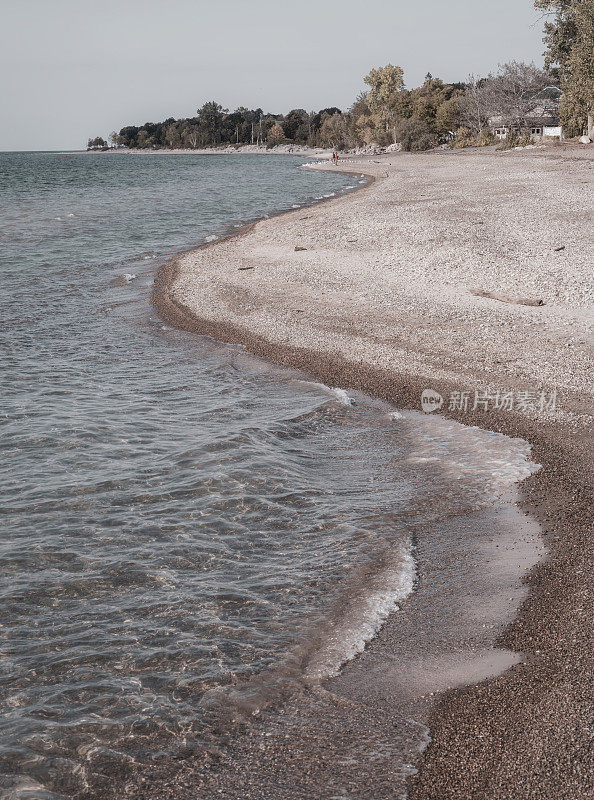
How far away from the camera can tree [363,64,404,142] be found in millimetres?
148163

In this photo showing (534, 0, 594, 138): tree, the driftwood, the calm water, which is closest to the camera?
the calm water

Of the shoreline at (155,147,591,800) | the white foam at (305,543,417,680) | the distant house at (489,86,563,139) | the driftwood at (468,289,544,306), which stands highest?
the distant house at (489,86,563,139)

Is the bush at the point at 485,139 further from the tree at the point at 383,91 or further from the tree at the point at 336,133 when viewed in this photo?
the tree at the point at 336,133

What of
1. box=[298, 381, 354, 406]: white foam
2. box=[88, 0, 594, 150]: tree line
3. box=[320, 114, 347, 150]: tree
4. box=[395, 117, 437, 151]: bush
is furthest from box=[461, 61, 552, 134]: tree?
box=[298, 381, 354, 406]: white foam

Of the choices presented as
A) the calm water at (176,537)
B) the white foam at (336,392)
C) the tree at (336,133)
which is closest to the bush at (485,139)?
the tree at (336,133)

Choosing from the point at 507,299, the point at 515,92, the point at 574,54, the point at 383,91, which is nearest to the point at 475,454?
the point at 507,299

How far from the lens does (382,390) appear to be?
14344 millimetres

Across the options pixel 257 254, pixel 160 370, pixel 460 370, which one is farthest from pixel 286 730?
pixel 257 254

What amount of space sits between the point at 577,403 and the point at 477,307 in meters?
5.95

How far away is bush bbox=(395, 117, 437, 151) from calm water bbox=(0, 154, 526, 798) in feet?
357

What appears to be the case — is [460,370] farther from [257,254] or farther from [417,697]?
[257,254]

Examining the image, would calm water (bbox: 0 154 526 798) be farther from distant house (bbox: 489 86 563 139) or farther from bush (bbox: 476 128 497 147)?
distant house (bbox: 489 86 563 139)

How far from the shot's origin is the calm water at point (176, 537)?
6.46 metres

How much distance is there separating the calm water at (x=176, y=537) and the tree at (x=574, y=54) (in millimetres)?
57839
